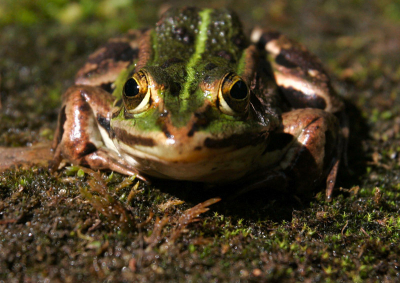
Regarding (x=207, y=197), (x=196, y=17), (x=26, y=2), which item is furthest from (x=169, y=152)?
(x=26, y=2)

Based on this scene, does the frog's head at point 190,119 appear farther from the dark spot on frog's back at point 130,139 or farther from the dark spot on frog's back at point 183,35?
the dark spot on frog's back at point 183,35

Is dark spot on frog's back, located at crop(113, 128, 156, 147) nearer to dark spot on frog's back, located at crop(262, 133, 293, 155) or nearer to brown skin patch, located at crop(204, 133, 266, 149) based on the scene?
brown skin patch, located at crop(204, 133, 266, 149)

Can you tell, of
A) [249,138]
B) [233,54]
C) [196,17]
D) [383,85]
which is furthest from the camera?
[383,85]

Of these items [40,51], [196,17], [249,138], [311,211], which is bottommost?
[311,211]

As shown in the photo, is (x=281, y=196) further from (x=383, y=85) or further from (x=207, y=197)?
(x=383, y=85)

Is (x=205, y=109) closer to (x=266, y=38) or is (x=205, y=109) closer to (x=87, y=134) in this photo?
(x=87, y=134)

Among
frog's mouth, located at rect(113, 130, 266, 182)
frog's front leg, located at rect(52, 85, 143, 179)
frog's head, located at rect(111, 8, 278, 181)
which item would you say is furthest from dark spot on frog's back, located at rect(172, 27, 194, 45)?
frog's mouth, located at rect(113, 130, 266, 182)

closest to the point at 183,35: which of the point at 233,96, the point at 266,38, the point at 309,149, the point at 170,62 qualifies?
the point at 170,62
